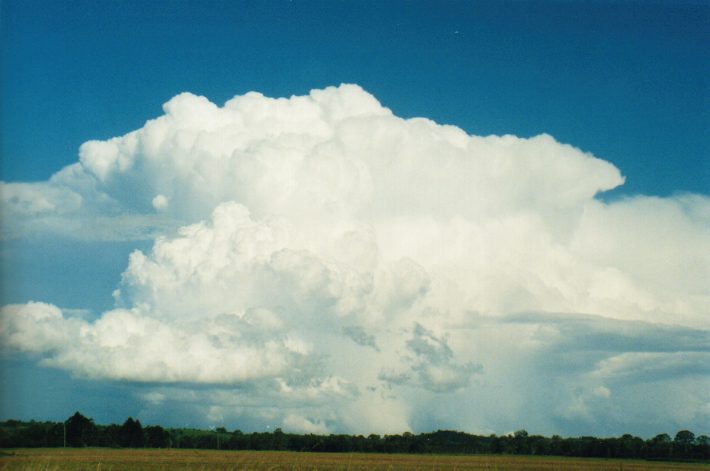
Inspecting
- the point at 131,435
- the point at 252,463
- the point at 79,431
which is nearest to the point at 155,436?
the point at 131,435

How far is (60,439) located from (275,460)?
4754 inches

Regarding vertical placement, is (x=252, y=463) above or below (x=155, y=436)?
above

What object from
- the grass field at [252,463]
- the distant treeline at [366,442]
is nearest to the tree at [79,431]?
the distant treeline at [366,442]

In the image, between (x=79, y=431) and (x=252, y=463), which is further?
(x=79, y=431)

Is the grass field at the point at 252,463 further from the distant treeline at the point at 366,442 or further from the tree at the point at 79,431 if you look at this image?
the tree at the point at 79,431

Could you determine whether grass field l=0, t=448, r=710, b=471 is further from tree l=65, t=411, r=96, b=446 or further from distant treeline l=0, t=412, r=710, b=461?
tree l=65, t=411, r=96, b=446

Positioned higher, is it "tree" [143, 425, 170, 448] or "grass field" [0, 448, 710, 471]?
"grass field" [0, 448, 710, 471]

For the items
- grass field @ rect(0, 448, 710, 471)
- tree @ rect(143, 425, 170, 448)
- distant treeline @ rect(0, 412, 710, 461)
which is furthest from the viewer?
tree @ rect(143, 425, 170, 448)

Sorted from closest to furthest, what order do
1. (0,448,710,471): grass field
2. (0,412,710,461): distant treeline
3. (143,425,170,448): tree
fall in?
1. (0,448,710,471): grass field
2. (0,412,710,461): distant treeline
3. (143,425,170,448): tree

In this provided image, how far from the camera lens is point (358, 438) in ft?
321

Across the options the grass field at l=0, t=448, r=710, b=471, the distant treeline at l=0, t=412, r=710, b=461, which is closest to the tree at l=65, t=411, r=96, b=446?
the distant treeline at l=0, t=412, r=710, b=461

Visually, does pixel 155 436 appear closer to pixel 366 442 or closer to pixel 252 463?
pixel 366 442

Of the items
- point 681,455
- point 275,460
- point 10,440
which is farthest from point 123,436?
point 275,460

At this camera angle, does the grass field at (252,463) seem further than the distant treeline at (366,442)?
No
